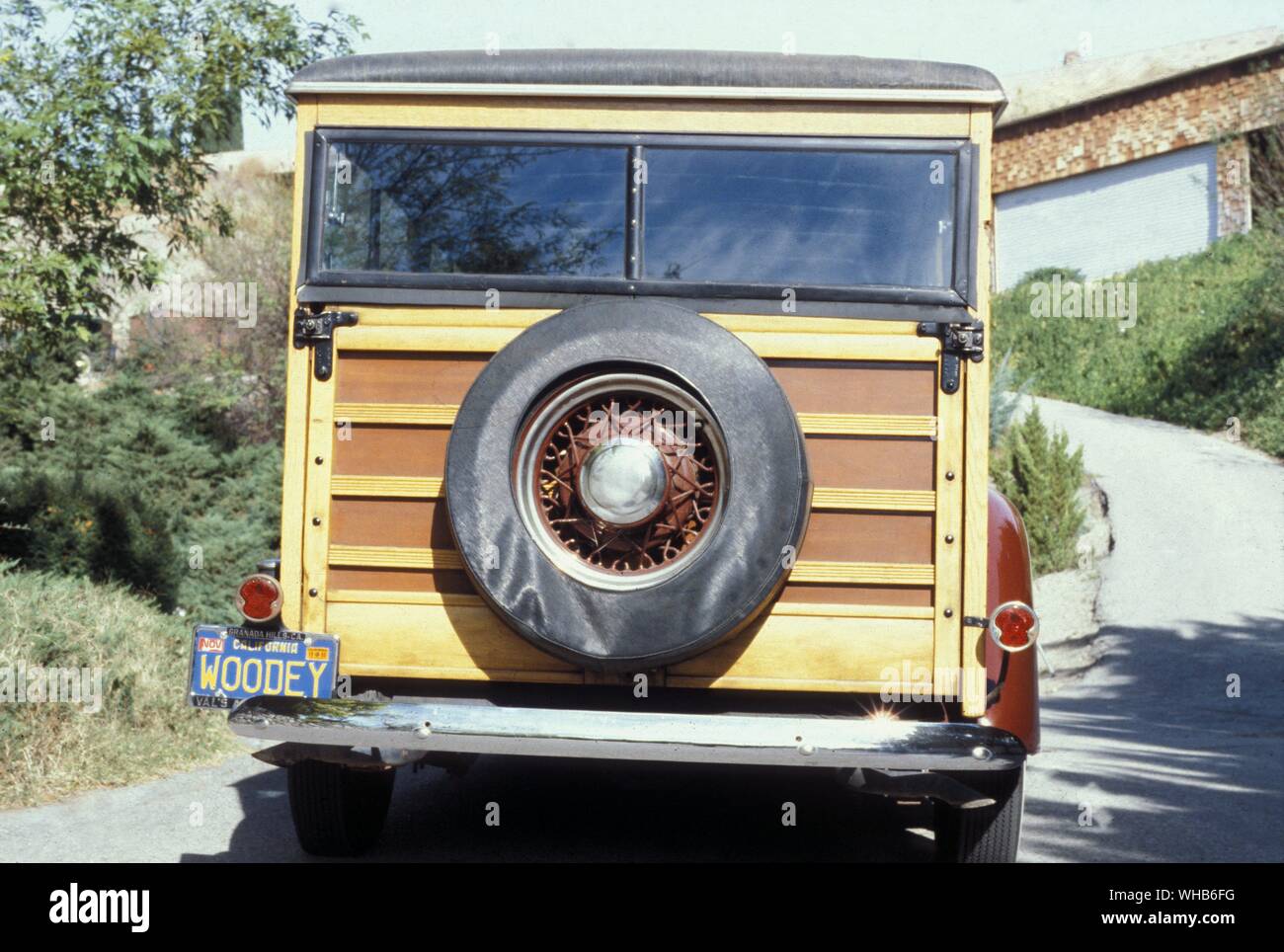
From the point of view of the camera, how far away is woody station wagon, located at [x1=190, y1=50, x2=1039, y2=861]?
4.10 meters

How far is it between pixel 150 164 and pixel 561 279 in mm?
5057

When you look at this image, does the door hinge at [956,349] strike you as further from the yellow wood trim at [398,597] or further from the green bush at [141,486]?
the green bush at [141,486]

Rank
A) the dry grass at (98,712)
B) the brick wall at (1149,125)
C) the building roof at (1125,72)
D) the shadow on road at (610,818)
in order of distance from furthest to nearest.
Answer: the building roof at (1125,72), the brick wall at (1149,125), the dry grass at (98,712), the shadow on road at (610,818)

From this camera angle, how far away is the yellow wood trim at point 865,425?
169 inches

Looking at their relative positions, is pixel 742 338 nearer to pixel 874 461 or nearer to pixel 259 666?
pixel 874 461

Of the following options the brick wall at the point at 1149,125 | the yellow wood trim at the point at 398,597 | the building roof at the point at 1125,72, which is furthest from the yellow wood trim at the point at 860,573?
the building roof at the point at 1125,72

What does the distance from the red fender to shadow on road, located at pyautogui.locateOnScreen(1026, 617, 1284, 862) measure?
911 millimetres

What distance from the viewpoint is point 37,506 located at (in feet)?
32.3

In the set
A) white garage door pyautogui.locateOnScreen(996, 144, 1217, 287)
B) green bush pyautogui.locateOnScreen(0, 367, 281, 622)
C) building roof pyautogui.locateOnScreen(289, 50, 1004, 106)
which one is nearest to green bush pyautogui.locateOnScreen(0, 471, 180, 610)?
green bush pyautogui.locateOnScreen(0, 367, 281, 622)

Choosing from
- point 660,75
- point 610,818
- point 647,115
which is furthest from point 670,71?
point 610,818

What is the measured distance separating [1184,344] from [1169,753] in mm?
15546

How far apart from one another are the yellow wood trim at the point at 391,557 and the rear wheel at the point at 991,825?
1.87 meters
